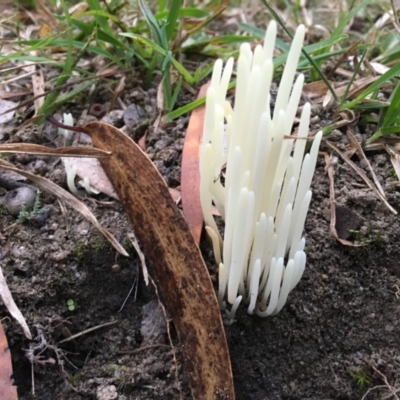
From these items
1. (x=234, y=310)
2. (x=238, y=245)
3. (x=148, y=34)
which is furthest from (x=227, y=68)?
(x=148, y=34)

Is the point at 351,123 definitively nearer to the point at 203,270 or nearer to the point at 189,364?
the point at 203,270

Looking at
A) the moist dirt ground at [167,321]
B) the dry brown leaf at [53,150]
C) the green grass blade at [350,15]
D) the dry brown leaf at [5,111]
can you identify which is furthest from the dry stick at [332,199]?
the dry brown leaf at [5,111]

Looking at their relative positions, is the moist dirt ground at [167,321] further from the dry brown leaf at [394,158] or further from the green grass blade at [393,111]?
the green grass blade at [393,111]

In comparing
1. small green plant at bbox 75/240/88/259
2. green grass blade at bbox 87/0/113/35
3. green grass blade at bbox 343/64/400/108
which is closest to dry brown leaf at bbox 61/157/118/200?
small green plant at bbox 75/240/88/259

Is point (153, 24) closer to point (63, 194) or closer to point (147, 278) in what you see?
point (63, 194)

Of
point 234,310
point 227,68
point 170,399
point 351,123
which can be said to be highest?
→ point 227,68

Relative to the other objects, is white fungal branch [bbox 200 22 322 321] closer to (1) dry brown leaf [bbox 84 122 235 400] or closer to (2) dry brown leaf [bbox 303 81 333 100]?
(1) dry brown leaf [bbox 84 122 235 400]

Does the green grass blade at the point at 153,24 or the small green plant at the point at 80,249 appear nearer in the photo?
the small green plant at the point at 80,249
